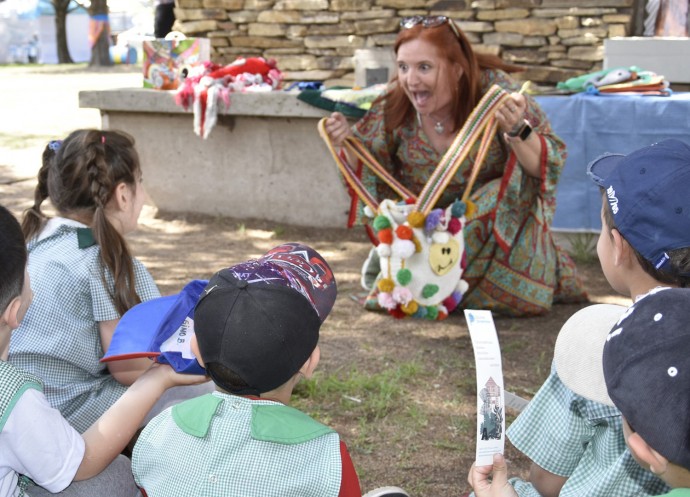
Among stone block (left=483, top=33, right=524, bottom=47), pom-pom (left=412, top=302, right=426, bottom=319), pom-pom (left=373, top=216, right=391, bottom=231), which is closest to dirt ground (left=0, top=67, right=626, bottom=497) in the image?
pom-pom (left=412, top=302, right=426, bottom=319)

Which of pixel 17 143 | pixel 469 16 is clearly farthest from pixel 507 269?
pixel 17 143

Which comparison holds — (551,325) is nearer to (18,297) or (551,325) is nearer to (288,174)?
(288,174)

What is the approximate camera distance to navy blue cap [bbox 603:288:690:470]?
105cm

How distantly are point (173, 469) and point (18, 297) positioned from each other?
0.43m

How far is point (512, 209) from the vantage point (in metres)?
3.87

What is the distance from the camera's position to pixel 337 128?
399 centimetres

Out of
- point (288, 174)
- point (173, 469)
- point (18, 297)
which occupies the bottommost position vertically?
point (288, 174)

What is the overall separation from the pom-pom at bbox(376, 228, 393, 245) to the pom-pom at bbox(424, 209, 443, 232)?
170 mm

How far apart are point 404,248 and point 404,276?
0.13m

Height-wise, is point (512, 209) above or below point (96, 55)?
above

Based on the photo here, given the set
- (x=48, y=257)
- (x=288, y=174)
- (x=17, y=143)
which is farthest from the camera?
(x=17, y=143)

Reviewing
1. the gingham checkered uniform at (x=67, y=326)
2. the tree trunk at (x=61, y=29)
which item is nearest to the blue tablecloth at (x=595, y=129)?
the gingham checkered uniform at (x=67, y=326)

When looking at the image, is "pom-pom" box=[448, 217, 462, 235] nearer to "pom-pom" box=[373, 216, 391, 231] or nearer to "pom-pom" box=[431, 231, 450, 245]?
"pom-pom" box=[431, 231, 450, 245]

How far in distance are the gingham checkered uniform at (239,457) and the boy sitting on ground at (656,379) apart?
57 cm
